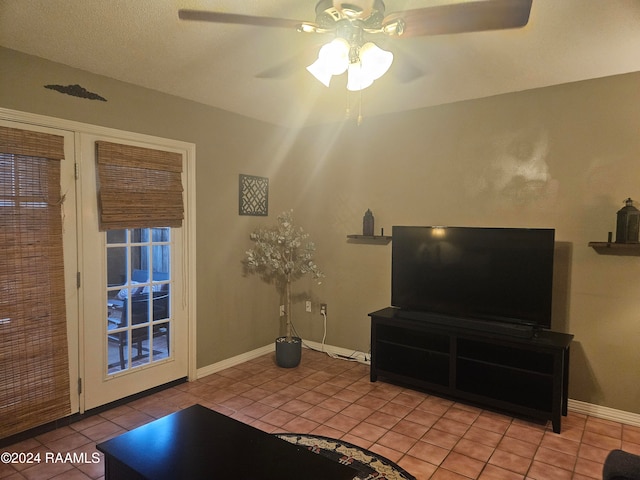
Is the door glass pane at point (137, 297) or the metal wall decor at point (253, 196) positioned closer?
the door glass pane at point (137, 297)

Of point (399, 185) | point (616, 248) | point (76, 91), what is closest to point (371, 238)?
point (399, 185)

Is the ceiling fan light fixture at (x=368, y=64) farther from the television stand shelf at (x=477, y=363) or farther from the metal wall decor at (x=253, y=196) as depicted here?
the metal wall decor at (x=253, y=196)

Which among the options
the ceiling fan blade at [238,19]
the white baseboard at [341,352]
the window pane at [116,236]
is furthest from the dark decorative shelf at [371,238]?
the ceiling fan blade at [238,19]

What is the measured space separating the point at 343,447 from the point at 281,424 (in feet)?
1.70

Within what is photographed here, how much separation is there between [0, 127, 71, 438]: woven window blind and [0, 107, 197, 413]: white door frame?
9 centimetres

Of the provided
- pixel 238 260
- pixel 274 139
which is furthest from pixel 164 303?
pixel 274 139

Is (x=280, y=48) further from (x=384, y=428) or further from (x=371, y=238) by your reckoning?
(x=384, y=428)

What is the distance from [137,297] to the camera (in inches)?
129

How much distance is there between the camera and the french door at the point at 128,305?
2.93 metres

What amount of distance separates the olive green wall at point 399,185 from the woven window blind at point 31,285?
328mm

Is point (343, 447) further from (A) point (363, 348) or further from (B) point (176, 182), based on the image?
(B) point (176, 182)

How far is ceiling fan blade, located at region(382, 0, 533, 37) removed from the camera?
5.02ft

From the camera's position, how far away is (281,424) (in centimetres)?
287

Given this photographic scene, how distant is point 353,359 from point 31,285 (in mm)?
2864
